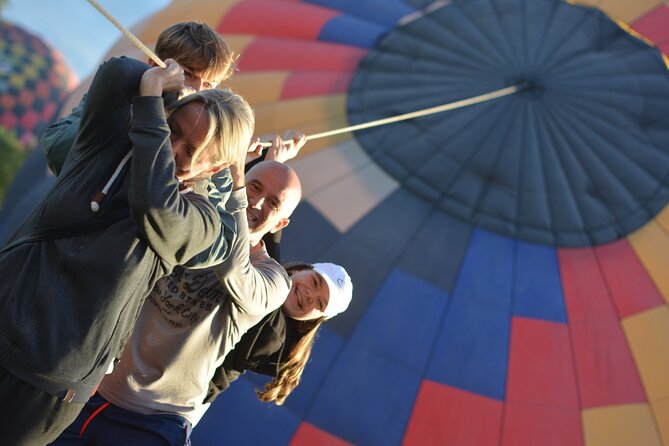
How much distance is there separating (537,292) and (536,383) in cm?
39

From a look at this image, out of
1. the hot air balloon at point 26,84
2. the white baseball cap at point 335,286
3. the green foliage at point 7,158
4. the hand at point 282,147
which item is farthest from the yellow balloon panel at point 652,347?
the hot air balloon at point 26,84

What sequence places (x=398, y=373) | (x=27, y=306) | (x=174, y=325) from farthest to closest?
(x=398, y=373) → (x=174, y=325) → (x=27, y=306)

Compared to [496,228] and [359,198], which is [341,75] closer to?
[359,198]

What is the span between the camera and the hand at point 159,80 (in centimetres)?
140

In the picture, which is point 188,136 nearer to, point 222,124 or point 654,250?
point 222,124

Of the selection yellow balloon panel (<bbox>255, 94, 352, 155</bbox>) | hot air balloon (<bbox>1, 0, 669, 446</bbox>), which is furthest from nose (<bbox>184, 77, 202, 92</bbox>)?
yellow balloon panel (<bbox>255, 94, 352, 155</bbox>)

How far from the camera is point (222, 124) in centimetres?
142

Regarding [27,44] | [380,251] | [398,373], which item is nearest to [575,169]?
[380,251]

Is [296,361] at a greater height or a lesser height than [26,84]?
lesser

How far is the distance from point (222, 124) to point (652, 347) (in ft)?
8.61

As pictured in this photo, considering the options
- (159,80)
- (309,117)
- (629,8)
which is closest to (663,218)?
(629,8)

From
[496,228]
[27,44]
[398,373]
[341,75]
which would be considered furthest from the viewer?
[27,44]

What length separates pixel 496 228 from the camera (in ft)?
12.0

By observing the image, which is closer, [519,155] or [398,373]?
[398,373]
